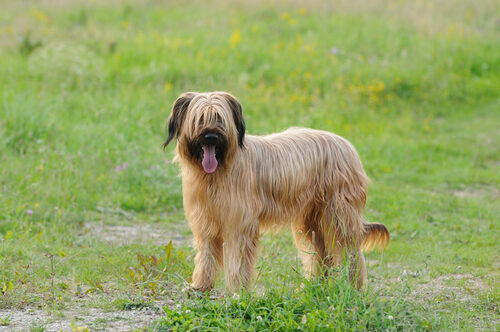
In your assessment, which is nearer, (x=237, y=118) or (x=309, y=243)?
(x=237, y=118)

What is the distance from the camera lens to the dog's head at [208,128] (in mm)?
5027

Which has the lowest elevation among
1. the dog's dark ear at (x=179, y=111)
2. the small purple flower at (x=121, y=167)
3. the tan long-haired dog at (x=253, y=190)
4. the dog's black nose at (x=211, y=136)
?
the small purple flower at (x=121, y=167)

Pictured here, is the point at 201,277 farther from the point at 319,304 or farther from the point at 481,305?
the point at 481,305

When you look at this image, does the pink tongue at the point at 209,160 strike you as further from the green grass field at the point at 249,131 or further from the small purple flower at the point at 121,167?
the small purple flower at the point at 121,167

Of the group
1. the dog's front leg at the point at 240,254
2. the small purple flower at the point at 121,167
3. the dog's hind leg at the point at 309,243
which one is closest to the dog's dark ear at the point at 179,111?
the dog's front leg at the point at 240,254

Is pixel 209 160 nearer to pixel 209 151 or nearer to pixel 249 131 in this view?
pixel 209 151

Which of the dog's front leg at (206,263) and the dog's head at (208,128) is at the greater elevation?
the dog's head at (208,128)

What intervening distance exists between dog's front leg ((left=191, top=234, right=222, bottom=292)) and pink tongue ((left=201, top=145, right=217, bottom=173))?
74 centimetres

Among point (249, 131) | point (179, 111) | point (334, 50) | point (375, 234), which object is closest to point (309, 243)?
point (375, 234)

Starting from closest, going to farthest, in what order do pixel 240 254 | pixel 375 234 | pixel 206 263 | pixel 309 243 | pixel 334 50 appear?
pixel 240 254 < pixel 206 263 < pixel 375 234 < pixel 309 243 < pixel 334 50

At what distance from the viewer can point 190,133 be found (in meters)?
5.09

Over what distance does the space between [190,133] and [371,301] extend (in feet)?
6.20

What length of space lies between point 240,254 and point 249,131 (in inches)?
220

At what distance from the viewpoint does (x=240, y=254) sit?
5.35 m
